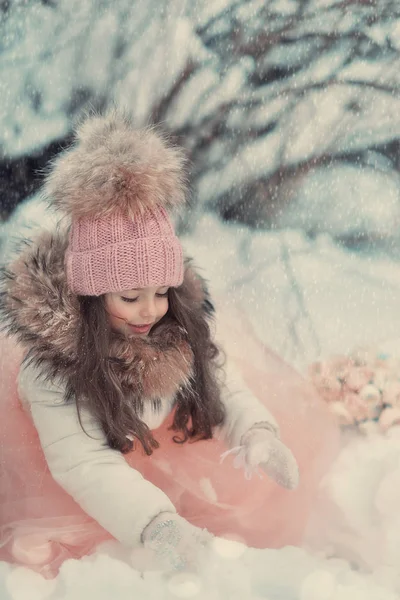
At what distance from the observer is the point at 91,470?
121 centimetres

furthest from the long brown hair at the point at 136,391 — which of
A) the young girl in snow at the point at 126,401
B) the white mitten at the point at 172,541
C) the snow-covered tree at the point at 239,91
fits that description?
the snow-covered tree at the point at 239,91

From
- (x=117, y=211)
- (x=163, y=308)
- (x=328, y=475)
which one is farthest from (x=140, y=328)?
(x=328, y=475)

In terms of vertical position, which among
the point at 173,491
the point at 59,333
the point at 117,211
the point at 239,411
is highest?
the point at 117,211

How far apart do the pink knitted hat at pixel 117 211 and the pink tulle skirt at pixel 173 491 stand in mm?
321

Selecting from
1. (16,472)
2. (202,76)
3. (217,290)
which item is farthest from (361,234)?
(16,472)

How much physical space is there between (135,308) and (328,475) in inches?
18.9

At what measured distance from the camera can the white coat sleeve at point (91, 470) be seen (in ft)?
3.86

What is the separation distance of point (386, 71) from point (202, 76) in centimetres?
37

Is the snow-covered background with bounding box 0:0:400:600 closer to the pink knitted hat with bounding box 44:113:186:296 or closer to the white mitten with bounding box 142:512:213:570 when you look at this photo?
the pink knitted hat with bounding box 44:113:186:296

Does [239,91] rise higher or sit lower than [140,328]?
higher

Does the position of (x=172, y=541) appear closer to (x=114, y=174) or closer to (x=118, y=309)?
(x=118, y=309)

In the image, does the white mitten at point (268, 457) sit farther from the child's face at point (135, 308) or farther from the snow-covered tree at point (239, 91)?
the snow-covered tree at point (239, 91)

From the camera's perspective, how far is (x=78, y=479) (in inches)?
47.6

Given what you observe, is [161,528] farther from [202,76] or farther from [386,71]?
Result: [386,71]
